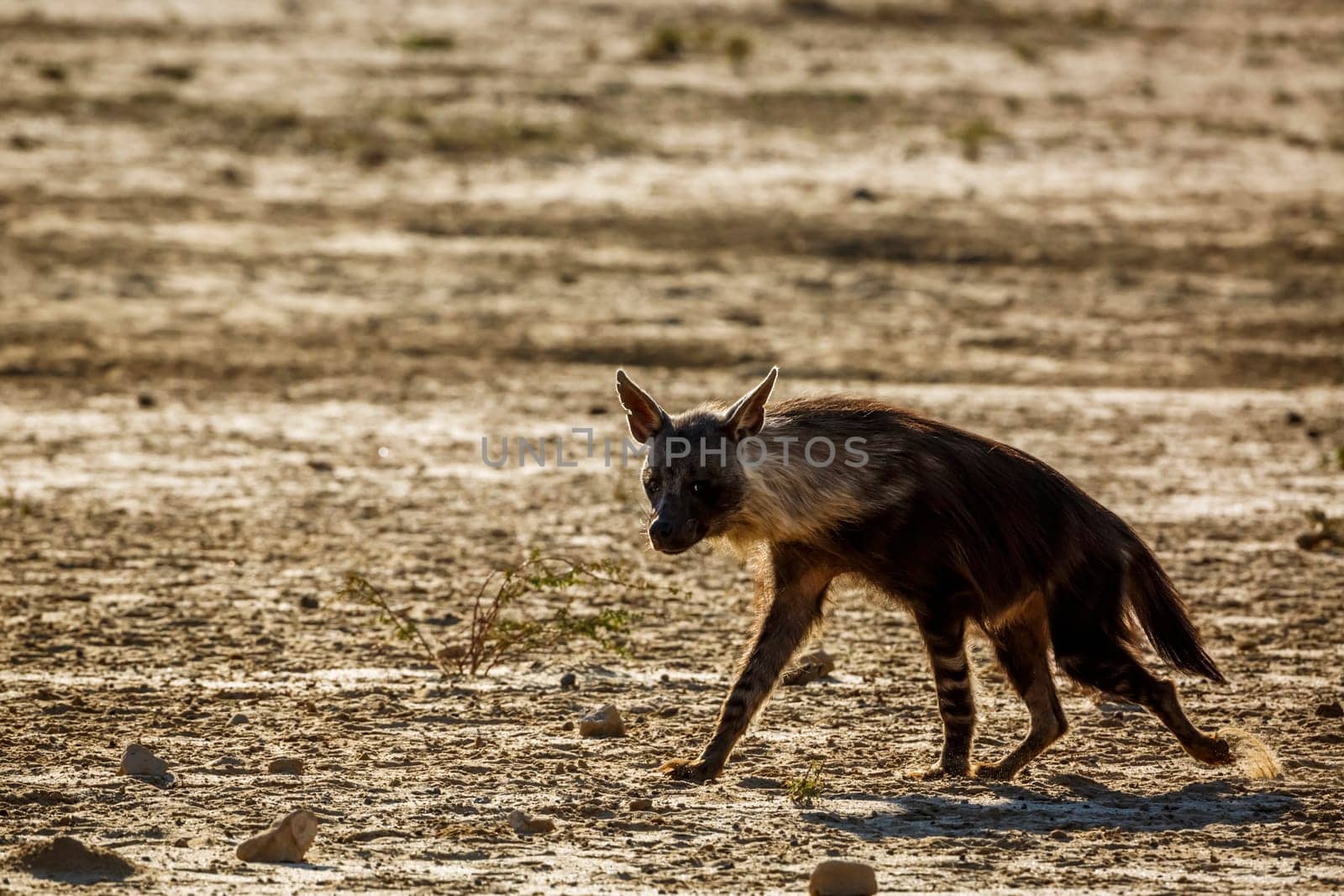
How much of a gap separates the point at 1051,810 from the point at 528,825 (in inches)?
63.6

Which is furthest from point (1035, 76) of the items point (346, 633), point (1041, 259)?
point (346, 633)

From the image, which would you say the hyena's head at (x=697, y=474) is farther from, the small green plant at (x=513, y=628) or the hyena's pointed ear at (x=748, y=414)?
the small green plant at (x=513, y=628)

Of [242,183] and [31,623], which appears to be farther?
[242,183]

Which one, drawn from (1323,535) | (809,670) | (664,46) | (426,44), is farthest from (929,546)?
(426,44)

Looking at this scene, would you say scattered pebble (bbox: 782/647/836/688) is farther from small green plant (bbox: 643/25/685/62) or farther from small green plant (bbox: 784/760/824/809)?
small green plant (bbox: 643/25/685/62)

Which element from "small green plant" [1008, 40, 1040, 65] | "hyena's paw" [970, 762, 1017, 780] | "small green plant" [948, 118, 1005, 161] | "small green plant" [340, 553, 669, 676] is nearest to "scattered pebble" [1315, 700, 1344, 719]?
"hyena's paw" [970, 762, 1017, 780]

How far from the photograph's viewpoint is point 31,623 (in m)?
7.86

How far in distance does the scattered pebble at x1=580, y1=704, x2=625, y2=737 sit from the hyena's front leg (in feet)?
1.41

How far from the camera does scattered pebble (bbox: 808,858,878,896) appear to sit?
5039 mm

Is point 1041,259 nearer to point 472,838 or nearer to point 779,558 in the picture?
point 779,558

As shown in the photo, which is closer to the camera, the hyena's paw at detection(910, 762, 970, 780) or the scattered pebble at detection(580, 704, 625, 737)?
the hyena's paw at detection(910, 762, 970, 780)

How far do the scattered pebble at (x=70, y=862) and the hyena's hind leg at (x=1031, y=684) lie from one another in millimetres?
2757

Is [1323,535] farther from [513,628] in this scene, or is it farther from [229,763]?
[229,763]

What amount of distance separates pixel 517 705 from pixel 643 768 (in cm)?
86
